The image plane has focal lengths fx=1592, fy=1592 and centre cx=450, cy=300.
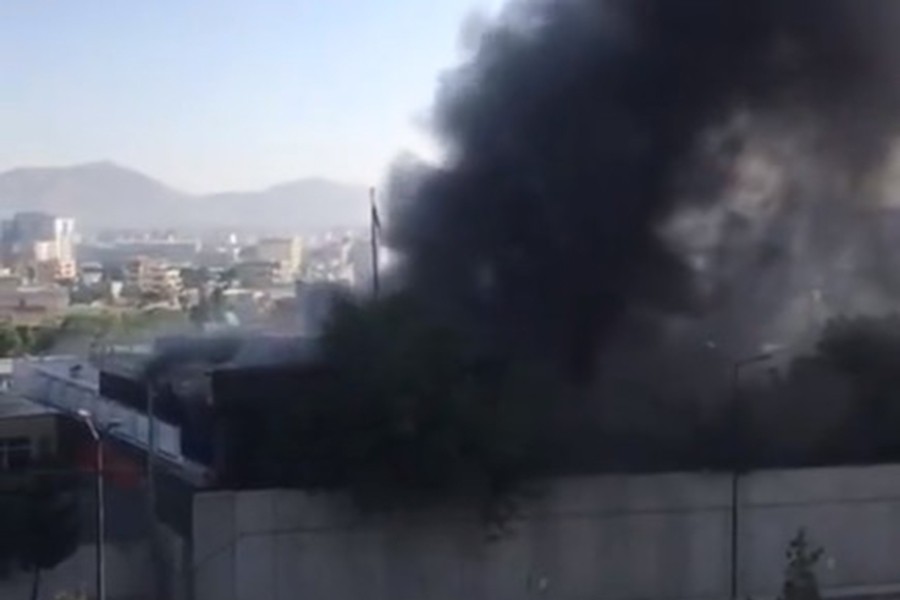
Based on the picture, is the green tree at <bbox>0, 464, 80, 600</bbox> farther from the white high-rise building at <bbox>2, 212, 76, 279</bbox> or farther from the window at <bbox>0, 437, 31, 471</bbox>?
the white high-rise building at <bbox>2, 212, 76, 279</bbox>

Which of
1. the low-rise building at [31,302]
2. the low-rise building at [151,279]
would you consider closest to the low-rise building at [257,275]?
the low-rise building at [151,279]

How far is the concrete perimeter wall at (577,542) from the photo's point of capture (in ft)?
66.8

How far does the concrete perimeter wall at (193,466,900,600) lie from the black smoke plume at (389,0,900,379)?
3.92 m

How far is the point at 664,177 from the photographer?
27.2 metres

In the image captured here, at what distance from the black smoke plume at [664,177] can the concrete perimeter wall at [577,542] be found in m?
3.92

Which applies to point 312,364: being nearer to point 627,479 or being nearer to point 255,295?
point 627,479

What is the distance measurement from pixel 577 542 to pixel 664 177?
314 inches

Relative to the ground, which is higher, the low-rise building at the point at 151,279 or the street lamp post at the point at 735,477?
the low-rise building at the point at 151,279

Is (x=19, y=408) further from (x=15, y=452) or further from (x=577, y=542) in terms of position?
(x=577, y=542)

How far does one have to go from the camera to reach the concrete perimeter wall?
66.8 ft

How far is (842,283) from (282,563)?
13.2 meters

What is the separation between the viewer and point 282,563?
2050cm

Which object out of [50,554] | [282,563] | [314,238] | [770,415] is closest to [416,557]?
[282,563]

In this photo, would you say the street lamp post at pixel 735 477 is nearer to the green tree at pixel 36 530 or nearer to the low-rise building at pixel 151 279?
the green tree at pixel 36 530
